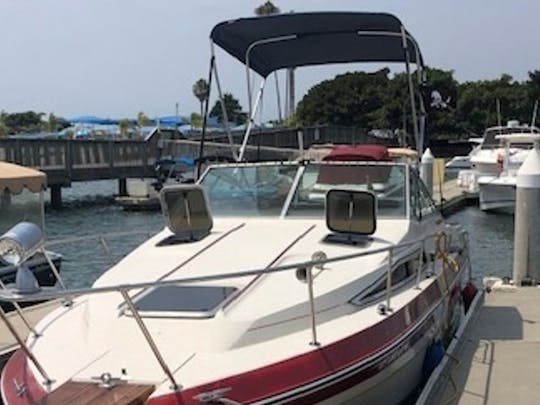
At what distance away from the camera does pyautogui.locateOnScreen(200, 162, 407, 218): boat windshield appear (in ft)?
24.0

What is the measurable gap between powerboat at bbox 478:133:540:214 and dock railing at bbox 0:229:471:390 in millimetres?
19606

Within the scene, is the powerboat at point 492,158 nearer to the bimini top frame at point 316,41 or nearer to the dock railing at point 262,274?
the bimini top frame at point 316,41

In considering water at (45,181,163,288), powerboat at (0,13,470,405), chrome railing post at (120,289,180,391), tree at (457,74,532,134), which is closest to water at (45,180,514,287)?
water at (45,181,163,288)

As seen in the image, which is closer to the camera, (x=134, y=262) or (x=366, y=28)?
(x=134, y=262)

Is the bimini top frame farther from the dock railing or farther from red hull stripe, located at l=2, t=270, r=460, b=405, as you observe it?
red hull stripe, located at l=2, t=270, r=460, b=405

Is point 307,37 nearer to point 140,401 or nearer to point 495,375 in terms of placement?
point 495,375

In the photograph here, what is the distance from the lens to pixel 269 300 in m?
5.40

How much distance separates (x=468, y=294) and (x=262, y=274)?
564 cm

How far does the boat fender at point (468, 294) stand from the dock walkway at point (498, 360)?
0.17 metres

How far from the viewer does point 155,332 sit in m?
5.10

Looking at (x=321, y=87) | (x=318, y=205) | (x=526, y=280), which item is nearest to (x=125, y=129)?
(x=321, y=87)

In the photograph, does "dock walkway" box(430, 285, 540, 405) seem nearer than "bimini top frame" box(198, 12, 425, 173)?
Yes

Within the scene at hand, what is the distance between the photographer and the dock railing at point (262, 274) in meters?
4.43

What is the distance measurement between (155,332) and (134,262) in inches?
51.0
